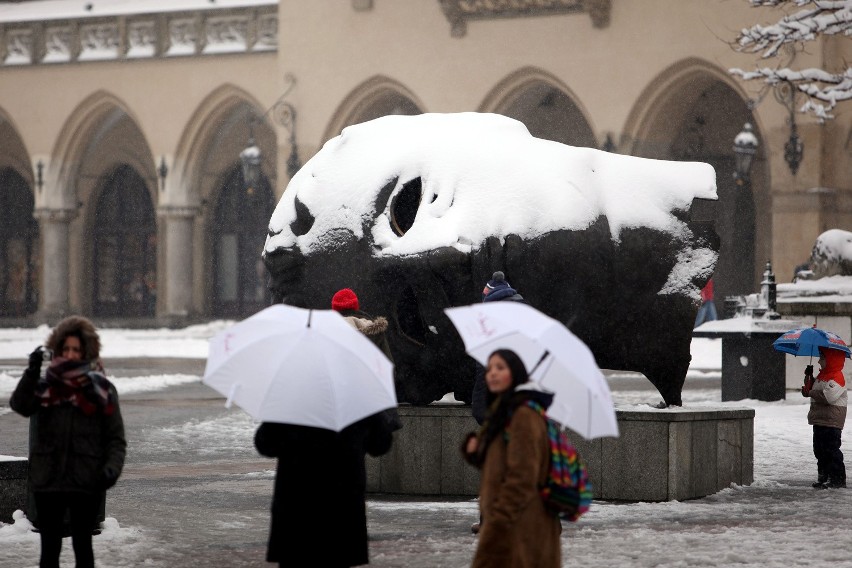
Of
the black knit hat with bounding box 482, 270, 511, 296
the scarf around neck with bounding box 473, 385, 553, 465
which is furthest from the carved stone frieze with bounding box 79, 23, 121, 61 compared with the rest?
the scarf around neck with bounding box 473, 385, 553, 465

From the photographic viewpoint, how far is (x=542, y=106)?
37406 millimetres

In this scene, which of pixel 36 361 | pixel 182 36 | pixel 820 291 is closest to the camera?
pixel 36 361

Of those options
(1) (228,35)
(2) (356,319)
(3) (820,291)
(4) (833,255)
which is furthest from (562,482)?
(1) (228,35)

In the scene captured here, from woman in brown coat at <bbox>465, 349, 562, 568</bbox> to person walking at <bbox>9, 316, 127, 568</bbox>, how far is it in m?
1.88

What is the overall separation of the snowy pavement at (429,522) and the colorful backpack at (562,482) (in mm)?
847

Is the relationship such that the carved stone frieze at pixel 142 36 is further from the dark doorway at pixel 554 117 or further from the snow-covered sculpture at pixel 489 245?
the snow-covered sculpture at pixel 489 245

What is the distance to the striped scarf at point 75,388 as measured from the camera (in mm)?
6641

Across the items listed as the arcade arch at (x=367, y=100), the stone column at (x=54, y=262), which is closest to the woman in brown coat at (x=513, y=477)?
the arcade arch at (x=367, y=100)

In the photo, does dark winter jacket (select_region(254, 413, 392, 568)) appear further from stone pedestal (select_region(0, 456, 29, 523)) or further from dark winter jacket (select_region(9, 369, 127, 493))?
stone pedestal (select_region(0, 456, 29, 523))

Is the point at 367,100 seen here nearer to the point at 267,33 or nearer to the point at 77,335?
the point at 267,33

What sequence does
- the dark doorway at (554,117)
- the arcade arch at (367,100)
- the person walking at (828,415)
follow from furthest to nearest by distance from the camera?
the dark doorway at (554,117) → the arcade arch at (367,100) → the person walking at (828,415)

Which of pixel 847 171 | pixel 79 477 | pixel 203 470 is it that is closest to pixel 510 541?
pixel 79 477

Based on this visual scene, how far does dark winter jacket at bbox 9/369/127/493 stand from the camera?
259 inches

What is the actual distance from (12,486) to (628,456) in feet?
13.4
